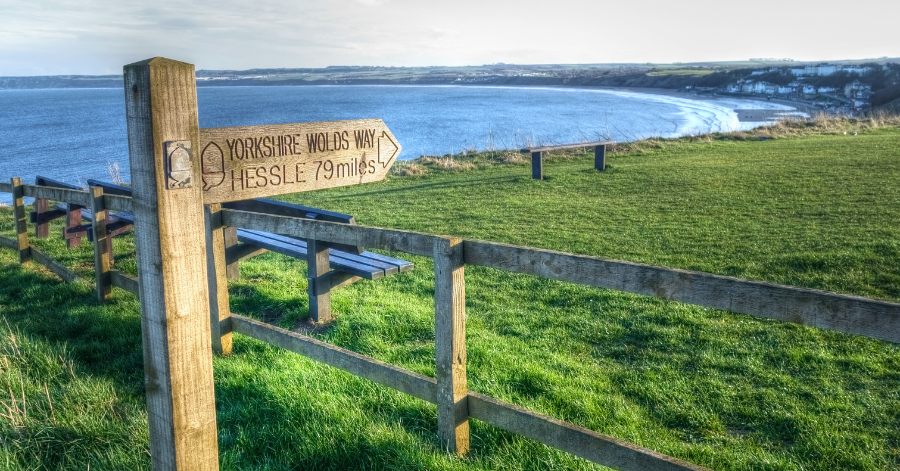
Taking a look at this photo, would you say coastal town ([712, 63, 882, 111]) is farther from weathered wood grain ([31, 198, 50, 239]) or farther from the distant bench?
the distant bench

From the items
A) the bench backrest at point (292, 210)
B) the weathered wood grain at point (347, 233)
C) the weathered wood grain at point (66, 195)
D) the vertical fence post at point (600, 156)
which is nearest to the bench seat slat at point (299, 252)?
the bench backrest at point (292, 210)

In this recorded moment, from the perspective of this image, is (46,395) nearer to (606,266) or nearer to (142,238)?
(142,238)

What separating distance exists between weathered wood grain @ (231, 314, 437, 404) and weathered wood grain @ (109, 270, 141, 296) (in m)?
1.68

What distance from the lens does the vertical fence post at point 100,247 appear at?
5726mm

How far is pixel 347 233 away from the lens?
3420 millimetres

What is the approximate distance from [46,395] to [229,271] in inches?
112

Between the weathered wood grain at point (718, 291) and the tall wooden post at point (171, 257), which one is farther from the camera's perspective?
the weathered wood grain at point (718, 291)

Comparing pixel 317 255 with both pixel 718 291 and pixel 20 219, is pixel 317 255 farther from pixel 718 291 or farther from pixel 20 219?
pixel 20 219

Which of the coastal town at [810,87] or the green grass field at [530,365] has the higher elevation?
the coastal town at [810,87]

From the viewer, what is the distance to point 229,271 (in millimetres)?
6414

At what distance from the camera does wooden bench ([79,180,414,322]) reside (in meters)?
5.23

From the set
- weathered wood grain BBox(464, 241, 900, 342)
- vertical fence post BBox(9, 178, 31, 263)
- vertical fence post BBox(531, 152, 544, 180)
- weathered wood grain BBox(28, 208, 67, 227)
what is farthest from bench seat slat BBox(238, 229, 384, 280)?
vertical fence post BBox(531, 152, 544, 180)

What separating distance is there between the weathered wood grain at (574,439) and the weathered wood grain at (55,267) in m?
4.80

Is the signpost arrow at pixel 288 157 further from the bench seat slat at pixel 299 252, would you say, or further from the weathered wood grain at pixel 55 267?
the weathered wood grain at pixel 55 267
